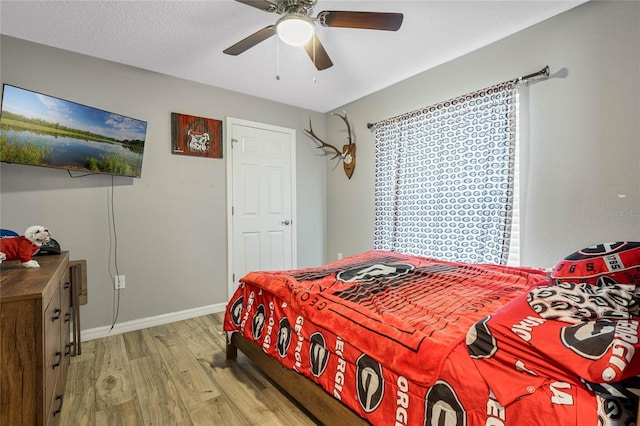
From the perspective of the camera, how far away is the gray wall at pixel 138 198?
241 centimetres

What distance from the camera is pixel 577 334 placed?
2.87 ft

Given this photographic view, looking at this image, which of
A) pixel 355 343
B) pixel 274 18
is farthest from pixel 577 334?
pixel 274 18

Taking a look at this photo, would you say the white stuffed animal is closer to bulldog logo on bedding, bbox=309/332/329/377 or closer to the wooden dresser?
the wooden dresser

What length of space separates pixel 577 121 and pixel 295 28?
6.70ft

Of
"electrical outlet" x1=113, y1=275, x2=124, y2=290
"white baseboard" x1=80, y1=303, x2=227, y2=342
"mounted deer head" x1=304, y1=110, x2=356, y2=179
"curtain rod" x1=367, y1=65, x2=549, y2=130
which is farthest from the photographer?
"mounted deer head" x1=304, y1=110, x2=356, y2=179

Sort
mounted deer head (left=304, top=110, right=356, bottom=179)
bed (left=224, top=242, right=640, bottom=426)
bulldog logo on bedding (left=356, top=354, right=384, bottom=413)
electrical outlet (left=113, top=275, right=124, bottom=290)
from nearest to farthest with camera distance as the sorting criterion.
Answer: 1. bed (left=224, top=242, right=640, bottom=426)
2. bulldog logo on bedding (left=356, top=354, right=384, bottom=413)
3. electrical outlet (left=113, top=275, right=124, bottom=290)
4. mounted deer head (left=304, top=110, right=356, bottom=179)

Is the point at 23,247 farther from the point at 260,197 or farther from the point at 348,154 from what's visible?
the point at 348,154

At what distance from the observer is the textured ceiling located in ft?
6.73

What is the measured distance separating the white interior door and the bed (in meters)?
1.62

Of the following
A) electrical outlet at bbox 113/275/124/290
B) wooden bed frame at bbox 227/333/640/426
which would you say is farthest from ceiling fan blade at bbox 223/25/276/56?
electrical outlet at bbox 113/275/124/290

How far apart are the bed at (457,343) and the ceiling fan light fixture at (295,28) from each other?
148 centimetres

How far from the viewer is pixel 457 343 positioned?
1.04m

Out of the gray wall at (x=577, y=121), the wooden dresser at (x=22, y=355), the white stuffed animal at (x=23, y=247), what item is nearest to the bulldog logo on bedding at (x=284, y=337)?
the wooden dresser at (x=22, y=355)

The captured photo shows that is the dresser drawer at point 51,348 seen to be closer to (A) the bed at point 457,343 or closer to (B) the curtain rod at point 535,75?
(A) the bed at point 457,343
